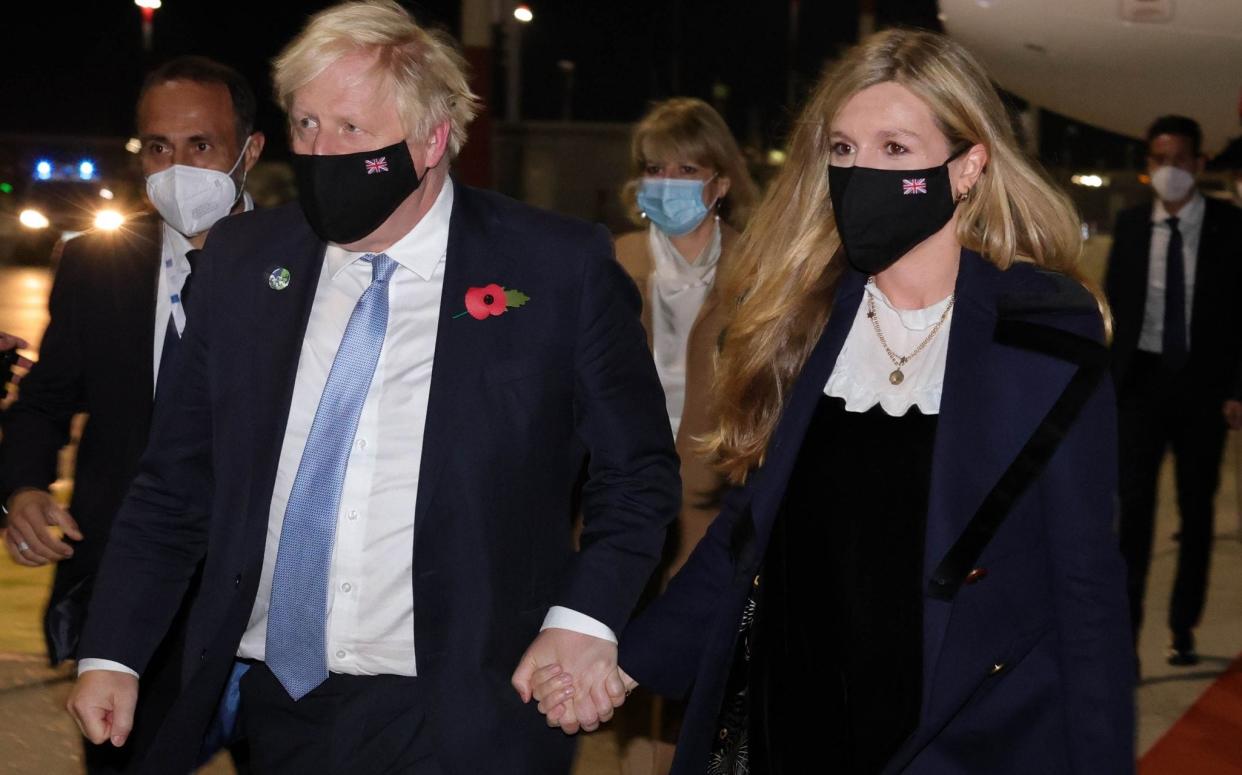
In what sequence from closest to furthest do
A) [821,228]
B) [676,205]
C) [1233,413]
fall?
[821,228], [676,205], [1233,413]

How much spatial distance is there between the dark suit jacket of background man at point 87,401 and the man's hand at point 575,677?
1285mm

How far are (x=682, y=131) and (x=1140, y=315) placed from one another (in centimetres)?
198

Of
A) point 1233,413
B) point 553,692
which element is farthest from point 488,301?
point 1233,413

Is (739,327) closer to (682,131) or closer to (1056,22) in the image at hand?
(682,131)

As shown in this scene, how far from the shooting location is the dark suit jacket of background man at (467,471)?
249 centimetres

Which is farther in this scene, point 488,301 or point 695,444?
point 695,444

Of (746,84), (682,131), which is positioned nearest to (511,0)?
(682,131)

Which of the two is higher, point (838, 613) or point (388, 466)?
point (388, 466)

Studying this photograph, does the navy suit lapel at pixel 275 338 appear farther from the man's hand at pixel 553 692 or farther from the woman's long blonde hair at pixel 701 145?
the woman's long blonde hair at pixel 701 145

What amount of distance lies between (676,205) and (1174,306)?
6.83ft

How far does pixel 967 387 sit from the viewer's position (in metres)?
2.31

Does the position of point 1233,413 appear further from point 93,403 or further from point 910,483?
point 93,403

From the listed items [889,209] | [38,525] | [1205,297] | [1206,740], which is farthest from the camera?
[1205,297]

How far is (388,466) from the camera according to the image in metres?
2.48
